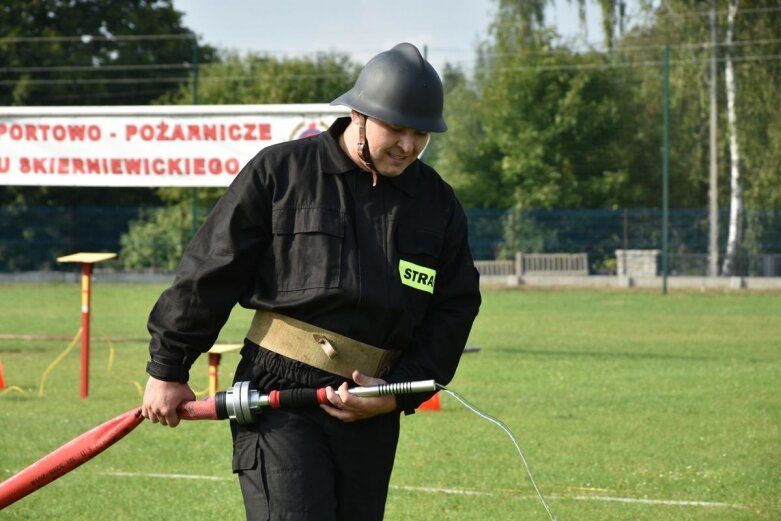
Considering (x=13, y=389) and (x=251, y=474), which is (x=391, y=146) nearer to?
(x=251, y=474)

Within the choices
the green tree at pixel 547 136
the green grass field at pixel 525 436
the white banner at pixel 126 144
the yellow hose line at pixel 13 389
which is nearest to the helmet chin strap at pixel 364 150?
the green grass field at pixel 525 436

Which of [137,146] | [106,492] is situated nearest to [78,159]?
[137,146]

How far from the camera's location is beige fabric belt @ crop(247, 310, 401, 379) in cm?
438

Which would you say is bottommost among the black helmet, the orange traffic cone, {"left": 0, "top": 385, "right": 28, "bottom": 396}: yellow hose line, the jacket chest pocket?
{"left": 0, "top": 385, "right": 28, "bottom": 396}: yellow hose line

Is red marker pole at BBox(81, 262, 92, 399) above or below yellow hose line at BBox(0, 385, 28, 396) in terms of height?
above

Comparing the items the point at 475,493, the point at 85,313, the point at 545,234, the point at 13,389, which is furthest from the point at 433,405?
the point at 545,234

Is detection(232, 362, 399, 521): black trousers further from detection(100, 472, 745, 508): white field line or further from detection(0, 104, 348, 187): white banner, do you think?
detection(0, 104, 348, 187): white banner

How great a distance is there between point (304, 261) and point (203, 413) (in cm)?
61

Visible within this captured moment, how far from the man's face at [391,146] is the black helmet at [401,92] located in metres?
0.04

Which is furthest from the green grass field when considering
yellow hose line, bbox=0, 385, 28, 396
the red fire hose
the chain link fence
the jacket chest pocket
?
the chain link fence

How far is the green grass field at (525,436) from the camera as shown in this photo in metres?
7.68

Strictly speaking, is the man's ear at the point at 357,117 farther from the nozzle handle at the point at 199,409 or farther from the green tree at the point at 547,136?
the green tree at the point at 547,136

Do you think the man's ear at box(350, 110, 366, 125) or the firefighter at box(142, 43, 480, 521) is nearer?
the firefighter at box(142, 43, 480, 521)

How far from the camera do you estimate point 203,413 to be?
4406mm
